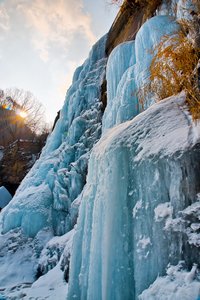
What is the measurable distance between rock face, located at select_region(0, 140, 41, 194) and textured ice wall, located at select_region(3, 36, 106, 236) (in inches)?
308

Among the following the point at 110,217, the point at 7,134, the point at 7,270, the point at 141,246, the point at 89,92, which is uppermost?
the point at 7,134

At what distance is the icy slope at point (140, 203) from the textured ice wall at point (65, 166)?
190 inches

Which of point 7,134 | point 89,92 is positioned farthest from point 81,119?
point 7,134

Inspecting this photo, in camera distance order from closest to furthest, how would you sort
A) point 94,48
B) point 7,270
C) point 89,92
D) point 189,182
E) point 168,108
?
point 189,182, point 168,108, point 7,270, point 89,92, point 94,48

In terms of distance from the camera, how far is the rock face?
17.2 m

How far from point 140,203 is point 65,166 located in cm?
690

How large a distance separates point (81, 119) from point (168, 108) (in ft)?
23.6

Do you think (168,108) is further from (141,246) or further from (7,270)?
(7,270)

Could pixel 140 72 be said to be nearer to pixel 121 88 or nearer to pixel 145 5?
pixel 121 88

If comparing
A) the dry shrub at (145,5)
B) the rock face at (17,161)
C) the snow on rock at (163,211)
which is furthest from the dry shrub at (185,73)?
the rock face at (17,161)

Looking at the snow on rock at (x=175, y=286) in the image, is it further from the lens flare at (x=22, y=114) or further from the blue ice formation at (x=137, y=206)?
the lens flare at (x=22, y=114)

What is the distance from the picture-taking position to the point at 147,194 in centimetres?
200

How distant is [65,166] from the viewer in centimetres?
875

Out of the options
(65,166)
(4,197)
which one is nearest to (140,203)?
(65,166)
